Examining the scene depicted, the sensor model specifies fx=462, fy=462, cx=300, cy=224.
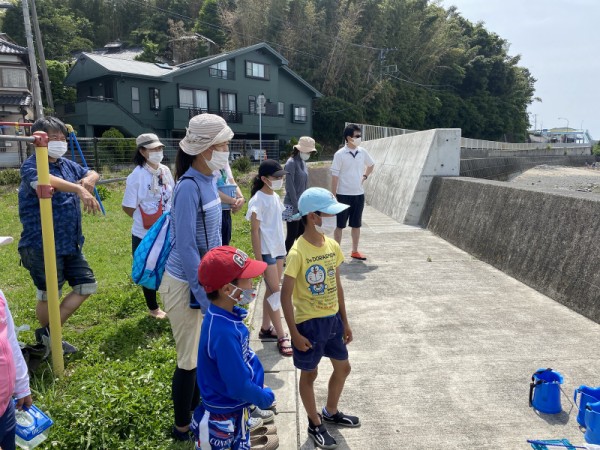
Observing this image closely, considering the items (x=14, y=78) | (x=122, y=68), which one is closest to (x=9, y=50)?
(x=14, y=78)

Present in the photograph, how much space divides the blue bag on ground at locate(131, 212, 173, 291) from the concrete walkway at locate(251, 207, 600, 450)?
1.22 m

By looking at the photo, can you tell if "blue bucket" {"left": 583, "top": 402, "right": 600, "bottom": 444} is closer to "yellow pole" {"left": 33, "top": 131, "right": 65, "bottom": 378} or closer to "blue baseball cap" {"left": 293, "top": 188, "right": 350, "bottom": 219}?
"blue baseball cap" {"left": 293, "top": 188, "right": 350, "bottom": 219}

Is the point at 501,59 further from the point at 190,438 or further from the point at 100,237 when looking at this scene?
the point at 190,438

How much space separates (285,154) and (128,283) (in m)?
25.9

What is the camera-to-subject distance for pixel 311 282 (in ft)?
9.20

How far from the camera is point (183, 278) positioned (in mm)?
2621

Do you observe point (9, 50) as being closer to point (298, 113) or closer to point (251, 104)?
point (251, 104)

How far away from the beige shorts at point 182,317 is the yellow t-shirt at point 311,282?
1.98 feet

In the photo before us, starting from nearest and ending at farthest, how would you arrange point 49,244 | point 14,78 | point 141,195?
point 49,244
point 141,195
point 14,78

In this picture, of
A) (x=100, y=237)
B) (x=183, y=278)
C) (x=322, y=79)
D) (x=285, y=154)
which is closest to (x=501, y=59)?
(x=322, y=79)

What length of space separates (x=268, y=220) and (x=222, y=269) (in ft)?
6.35

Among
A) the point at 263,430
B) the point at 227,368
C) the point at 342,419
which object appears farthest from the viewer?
the point at 342,419

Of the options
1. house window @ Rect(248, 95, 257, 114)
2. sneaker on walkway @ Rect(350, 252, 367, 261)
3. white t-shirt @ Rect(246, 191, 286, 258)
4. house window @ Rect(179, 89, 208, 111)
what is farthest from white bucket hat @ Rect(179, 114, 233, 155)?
house window @ Rect(248, 95, 257, 114)

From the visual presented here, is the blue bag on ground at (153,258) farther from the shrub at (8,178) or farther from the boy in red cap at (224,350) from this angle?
the shrub at (8,178)
